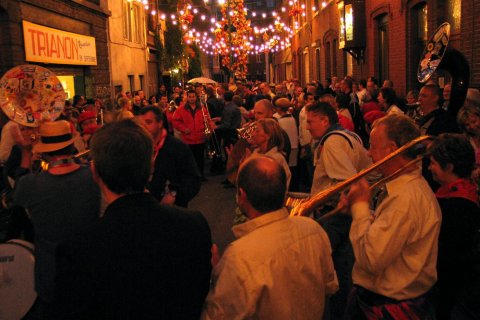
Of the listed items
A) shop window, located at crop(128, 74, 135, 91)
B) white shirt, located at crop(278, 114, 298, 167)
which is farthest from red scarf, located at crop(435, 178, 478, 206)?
shop window, located at crop(128, 74, 135, 91)

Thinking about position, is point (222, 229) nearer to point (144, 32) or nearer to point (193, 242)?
point (193, 242)

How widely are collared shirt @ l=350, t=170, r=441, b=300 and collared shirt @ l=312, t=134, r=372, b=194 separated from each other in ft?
5.51

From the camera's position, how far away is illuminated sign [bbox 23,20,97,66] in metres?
12.9

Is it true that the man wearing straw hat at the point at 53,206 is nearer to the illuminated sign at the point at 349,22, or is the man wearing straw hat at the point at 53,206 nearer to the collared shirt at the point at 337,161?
the collared shirt at the point at 337,161

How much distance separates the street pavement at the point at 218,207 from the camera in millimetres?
7617

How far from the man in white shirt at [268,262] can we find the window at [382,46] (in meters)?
14.4

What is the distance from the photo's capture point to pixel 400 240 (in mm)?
2824

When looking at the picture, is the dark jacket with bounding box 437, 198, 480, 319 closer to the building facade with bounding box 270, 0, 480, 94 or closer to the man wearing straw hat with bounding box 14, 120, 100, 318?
the man wearing straw hat with bounding box 14, 120, 100, 318

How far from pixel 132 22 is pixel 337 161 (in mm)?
21999

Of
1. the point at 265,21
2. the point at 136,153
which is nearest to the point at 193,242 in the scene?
the point at 136,153

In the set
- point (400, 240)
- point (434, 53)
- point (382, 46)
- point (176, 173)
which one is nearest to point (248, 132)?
point (176, 173)

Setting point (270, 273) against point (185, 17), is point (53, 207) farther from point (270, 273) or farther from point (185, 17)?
point (185, 17)

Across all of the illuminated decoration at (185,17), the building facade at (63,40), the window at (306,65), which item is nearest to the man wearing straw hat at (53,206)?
the building facade at (63,40)

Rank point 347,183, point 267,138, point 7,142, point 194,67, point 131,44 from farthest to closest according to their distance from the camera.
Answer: point 194,67 → point 131,44 → point 7,142 → point 267,138 → point 347,183
